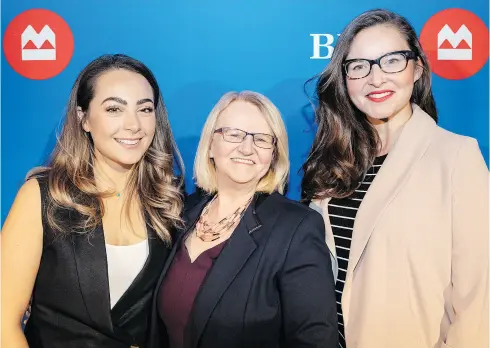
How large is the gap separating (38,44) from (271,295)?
6.30 ft

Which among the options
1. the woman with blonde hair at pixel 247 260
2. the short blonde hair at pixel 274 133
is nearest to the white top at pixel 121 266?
the woman with blonde hair at pixel 247 260

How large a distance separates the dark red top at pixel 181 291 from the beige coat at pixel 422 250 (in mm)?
593

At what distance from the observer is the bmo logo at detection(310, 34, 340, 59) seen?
2738 mm

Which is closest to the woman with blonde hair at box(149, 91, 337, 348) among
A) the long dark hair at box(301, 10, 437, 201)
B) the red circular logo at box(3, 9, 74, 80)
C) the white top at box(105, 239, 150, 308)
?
the white top at box(105, 239, 150, 308)

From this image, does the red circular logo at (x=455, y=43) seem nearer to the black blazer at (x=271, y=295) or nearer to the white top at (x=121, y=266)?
the black blazer at (x=271, y=295)

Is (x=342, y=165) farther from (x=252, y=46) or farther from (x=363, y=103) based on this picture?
(x=252, y=46)

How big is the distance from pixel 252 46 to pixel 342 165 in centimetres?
90

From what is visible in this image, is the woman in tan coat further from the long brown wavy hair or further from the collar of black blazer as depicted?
the long brown wavy hair

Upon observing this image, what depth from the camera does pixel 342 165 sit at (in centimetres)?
229

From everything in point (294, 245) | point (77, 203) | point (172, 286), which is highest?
point (77, 203)


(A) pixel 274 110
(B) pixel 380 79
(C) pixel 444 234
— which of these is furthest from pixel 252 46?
(C) pixel 444 234

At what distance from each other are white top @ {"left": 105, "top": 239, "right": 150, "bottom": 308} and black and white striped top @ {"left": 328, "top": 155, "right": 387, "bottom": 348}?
2.73 feet

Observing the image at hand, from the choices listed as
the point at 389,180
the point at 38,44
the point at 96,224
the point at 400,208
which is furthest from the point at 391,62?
the point at 38,44

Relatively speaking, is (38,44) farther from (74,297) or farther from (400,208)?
(400,208)
